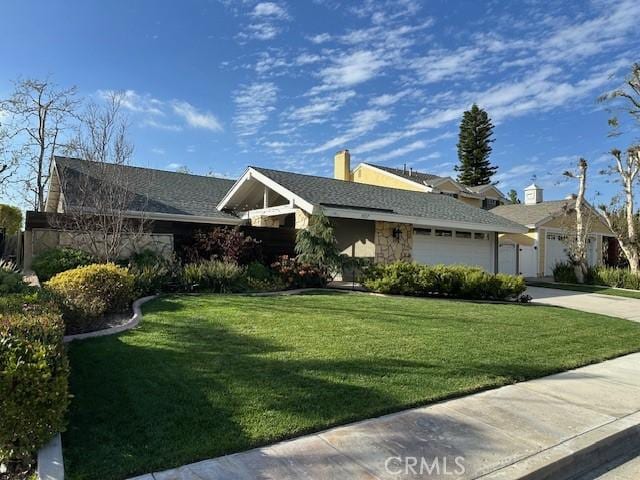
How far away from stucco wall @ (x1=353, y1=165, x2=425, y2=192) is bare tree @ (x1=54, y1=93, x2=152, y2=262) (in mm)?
19466

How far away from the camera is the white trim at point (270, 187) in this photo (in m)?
14.5

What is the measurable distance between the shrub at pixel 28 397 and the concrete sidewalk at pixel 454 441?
0.89 meters

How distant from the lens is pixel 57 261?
11.2 m

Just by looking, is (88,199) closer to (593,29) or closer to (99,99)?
(99,99)

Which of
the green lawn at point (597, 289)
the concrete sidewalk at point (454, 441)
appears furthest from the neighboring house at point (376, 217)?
the concrete sidewalk at point (454, 441)

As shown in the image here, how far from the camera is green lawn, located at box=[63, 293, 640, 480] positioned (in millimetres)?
3590

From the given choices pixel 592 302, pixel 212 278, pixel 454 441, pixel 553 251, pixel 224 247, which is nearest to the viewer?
pixel 454 441

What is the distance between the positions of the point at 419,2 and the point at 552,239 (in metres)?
18.0

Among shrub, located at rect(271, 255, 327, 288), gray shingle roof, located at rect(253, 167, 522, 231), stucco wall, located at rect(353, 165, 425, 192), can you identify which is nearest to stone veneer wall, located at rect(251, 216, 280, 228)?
gray shingle roof, located at rect(253, 167, 522, 231)

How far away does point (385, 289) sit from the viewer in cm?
1230

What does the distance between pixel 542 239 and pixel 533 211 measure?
247 centimetres

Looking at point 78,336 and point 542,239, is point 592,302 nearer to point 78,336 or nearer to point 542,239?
point 542,239

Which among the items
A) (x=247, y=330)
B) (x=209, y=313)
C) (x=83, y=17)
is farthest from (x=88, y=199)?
(x=247, y=330)

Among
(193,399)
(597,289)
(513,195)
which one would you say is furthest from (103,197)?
(513,195)
